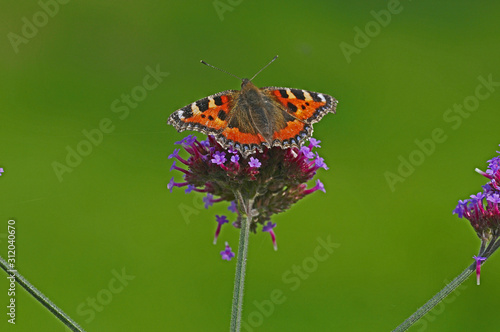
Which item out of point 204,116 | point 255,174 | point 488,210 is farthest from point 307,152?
point 488,210

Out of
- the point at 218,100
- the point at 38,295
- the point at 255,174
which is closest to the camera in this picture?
the point at 38,295

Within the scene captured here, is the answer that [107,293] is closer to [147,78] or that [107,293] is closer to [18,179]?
[18,179]

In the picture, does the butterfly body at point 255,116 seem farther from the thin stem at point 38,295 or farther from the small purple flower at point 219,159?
the thin stem at point 38,295

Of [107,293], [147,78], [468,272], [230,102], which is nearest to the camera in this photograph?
[468,272]

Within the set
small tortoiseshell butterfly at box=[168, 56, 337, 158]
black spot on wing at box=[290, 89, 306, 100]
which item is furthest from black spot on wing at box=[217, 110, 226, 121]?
black spot on wing at box=[290, 89, 306, 100]

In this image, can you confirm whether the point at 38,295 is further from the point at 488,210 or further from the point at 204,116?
the point at 488,210

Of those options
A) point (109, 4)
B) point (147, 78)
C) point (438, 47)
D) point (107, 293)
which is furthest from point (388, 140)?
point (109, 4)
